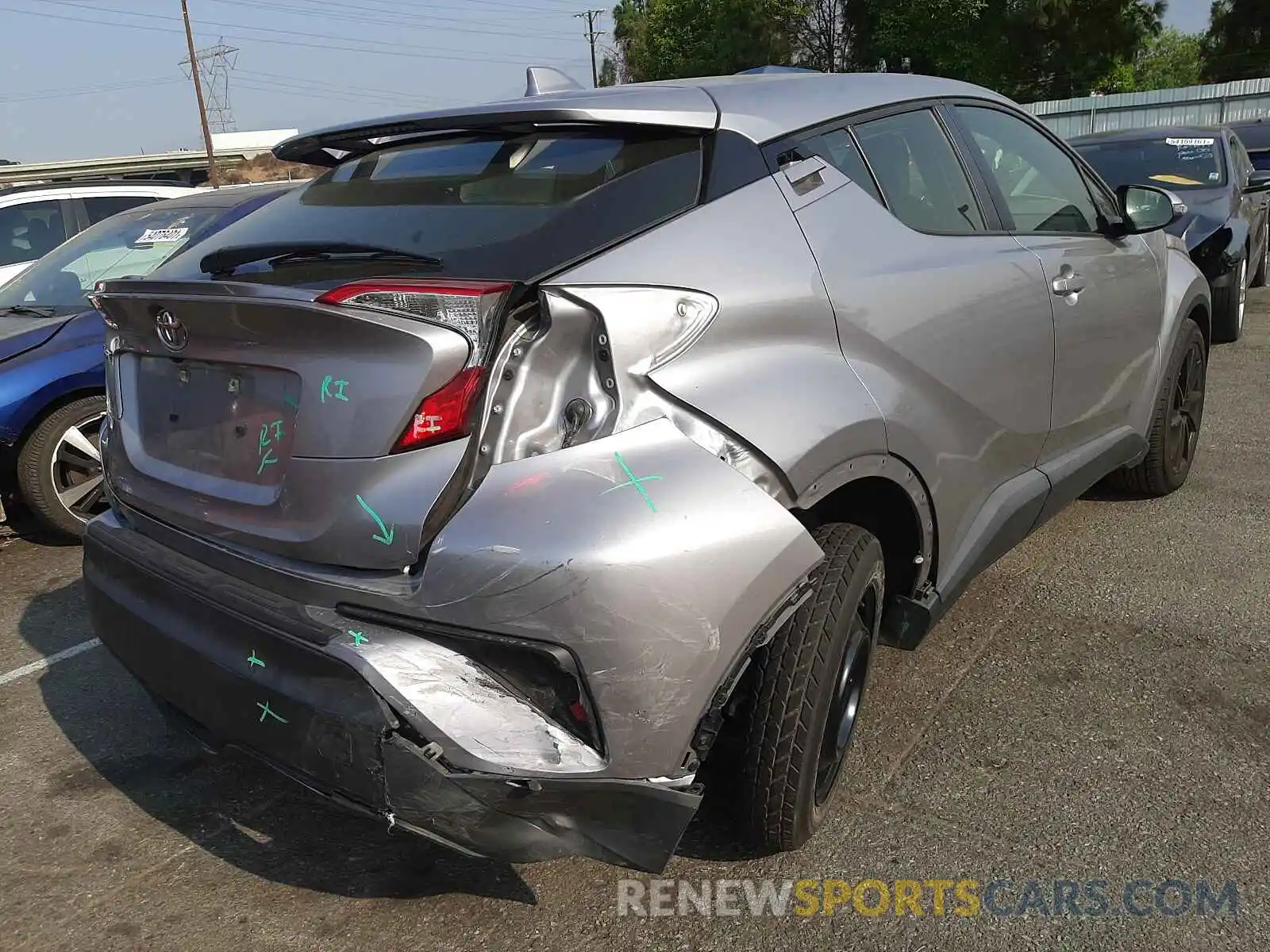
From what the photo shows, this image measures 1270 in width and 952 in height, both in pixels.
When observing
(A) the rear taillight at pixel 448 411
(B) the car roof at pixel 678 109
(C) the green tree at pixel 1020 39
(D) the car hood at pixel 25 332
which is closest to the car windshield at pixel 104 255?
(D) the car hood at pixel 25 332

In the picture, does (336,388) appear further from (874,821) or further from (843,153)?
(874,821)

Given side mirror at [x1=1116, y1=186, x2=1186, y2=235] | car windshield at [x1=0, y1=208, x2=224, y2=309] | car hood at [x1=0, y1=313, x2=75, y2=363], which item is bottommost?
car hood at [x1=0, y1=313, x2=75, y2=363]

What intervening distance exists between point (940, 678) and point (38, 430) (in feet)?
12.6

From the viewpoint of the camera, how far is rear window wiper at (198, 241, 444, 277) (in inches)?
84.4

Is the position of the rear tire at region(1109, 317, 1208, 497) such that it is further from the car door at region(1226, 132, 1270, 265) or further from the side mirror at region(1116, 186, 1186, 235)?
the car door at region(1226, 132, 1270, 265)

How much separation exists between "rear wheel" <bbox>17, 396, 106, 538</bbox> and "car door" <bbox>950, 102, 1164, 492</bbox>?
378cm

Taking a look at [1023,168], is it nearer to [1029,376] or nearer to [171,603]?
[1029,376]

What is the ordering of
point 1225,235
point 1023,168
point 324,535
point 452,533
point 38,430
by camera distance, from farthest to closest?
point 1225,235 < point 38,430 < point 1023,168 < point 324,535 < point 452,533

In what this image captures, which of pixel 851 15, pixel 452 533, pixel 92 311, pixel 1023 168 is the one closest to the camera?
pixel 452 533

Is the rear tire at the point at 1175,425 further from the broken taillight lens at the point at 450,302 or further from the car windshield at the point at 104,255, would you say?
the car windshield at the point at 104,255

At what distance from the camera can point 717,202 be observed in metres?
2.28

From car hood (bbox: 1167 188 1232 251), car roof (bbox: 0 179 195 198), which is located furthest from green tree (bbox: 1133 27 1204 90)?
car roof (bbox: 0 179 195 198)

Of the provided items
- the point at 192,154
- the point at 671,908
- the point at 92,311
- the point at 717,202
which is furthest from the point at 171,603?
the point at 192,154

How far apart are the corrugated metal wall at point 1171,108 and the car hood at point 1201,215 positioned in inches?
780
